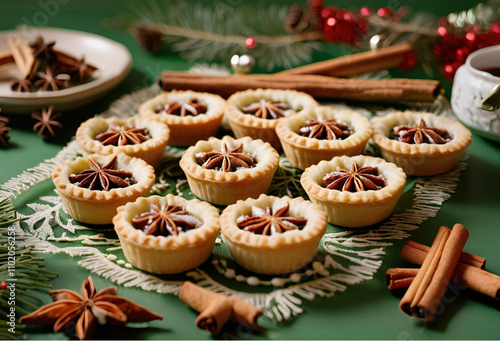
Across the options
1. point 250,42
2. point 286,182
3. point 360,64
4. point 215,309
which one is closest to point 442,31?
point 360,64

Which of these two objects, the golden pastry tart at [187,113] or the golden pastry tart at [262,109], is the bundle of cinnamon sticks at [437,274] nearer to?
the golden pastry tart at [262,109]

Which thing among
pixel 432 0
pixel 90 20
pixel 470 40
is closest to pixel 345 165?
pixel 470 40

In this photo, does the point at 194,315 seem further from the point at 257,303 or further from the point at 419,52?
the point at 419,52

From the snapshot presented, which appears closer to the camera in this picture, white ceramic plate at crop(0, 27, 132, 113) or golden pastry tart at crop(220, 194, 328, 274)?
golden pastry tart at crop(220, 194, 328, 274)

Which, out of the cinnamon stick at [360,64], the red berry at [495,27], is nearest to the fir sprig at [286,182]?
the cinnamon stick at [360,64]

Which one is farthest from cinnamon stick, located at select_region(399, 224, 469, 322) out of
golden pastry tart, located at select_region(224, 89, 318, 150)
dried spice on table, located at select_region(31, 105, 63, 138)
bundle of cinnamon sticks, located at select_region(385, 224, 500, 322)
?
dried spice on table, located at select_region(31, 105, 63, 138)

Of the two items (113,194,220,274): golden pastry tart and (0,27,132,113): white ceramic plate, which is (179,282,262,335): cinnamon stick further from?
(0,27,132,113): white ceramic plate

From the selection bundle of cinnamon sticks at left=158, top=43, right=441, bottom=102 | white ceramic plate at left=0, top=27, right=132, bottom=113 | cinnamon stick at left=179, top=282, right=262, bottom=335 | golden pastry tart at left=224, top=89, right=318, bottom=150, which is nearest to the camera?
cinnamon stick at left=179, top=282, right=262, bottom=335

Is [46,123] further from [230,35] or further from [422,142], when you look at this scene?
[422,142]

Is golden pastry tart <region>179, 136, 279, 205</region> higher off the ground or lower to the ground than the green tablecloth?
higher
